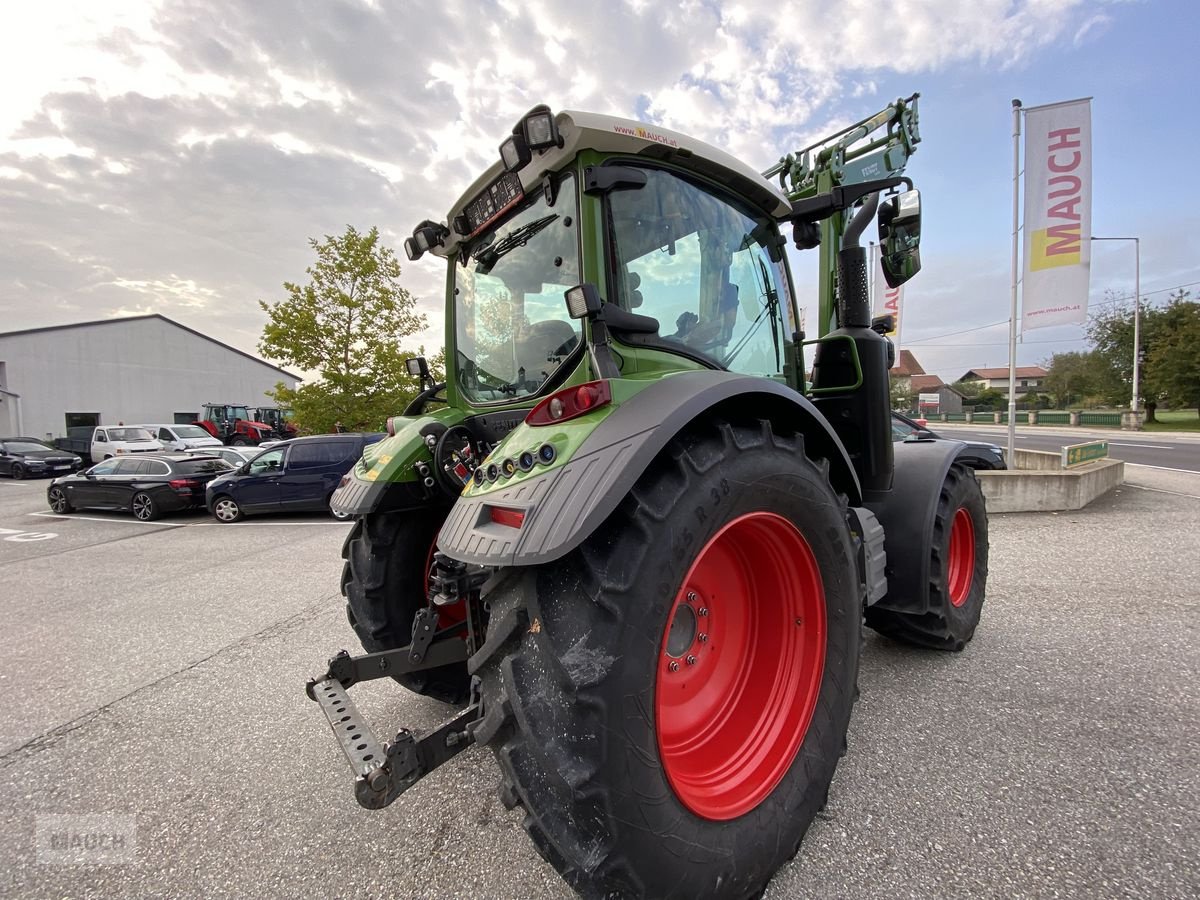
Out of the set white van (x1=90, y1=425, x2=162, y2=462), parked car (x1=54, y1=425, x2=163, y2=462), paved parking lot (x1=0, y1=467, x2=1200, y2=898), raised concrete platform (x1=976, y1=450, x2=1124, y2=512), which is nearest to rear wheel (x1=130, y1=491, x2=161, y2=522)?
paved parking lot (x1=0, y1=467, x2=1200, y2=898)

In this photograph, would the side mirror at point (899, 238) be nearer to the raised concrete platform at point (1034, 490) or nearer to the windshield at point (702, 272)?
the windshield at point (702, 272)

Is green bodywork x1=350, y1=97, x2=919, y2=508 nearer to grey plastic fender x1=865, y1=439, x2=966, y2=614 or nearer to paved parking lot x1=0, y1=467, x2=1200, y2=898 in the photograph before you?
grey plastic fender x1=865, y1=439, x2=966, y2=614

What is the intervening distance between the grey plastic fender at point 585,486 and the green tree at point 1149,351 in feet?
133

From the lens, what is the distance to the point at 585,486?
4.52 ft

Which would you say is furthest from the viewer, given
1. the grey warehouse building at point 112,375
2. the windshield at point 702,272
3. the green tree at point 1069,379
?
the green tree at point 1069,379

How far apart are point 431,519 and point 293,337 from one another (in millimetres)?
Answer: 14093

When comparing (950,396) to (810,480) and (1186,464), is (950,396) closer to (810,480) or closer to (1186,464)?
(1186,464)

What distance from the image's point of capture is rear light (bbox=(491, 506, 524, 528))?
1.42 m

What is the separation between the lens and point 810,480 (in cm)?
180

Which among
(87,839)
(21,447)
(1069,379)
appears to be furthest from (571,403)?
A: (1069,379)

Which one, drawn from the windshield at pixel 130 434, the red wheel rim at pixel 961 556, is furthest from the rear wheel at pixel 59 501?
the red wheel rim at pixel 961 556

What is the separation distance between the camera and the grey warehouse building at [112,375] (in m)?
27.8

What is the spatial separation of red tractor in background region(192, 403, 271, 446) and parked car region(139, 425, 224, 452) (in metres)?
2.32

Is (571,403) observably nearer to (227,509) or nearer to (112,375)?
(227,509)
